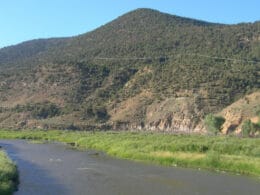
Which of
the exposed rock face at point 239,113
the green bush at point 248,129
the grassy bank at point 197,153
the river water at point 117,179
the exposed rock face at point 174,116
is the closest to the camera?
the river water at point 117,179

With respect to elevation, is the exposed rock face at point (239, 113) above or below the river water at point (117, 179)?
above

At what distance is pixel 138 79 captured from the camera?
128 meters

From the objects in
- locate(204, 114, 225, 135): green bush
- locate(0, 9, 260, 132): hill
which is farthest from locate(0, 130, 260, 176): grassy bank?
locate(0, 9, 260, 132): hill

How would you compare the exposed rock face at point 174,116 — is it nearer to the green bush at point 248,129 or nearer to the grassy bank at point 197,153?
the green bush at point 248,129

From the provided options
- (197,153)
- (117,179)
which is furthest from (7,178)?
(197,153)

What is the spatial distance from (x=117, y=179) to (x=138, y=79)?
90.3 metres

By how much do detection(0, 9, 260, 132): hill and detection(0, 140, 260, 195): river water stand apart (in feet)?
173

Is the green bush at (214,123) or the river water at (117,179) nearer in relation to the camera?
the river water at (117,179)

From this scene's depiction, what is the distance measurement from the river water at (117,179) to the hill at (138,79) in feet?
173

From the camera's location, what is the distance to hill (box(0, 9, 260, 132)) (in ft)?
353

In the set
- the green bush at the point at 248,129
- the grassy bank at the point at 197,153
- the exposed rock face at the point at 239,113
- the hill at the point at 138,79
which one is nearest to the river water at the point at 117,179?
the grassy bank at the point at 197,153

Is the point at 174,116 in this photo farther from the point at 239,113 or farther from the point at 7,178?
the point at 7,178

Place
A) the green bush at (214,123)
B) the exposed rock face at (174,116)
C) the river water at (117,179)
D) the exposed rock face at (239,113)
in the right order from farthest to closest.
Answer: the exposed rock face at (174,116)
the exposed rock face at (239,113)
the green bush at (214,123)
the river water at (117,179)

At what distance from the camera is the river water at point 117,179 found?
33656 mm
